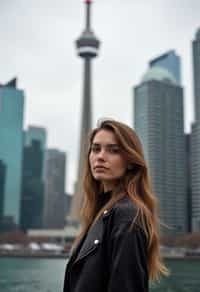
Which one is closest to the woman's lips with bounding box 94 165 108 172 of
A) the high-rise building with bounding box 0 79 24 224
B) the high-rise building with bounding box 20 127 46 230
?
the high-rise building with bounding box 0 79 24 224

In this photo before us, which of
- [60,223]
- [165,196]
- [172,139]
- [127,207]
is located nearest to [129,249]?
[127,207]

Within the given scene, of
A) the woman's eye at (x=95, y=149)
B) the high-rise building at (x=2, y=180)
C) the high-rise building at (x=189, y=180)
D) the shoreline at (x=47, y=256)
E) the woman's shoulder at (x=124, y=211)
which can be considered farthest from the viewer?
the high-rise building at (x=2, y=180)

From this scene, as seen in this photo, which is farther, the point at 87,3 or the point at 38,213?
the point at 38,213

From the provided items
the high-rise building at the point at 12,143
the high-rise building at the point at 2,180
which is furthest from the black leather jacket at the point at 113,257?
the high-rise building at the point at 2,180

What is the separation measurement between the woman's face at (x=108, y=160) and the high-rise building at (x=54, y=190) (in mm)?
126568

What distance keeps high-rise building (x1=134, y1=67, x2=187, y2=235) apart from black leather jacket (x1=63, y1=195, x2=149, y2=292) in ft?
305

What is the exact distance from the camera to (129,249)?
1659mm

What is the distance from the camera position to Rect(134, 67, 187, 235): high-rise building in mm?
98062

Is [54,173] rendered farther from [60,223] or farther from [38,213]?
[38,213]

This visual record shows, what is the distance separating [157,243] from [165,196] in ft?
321

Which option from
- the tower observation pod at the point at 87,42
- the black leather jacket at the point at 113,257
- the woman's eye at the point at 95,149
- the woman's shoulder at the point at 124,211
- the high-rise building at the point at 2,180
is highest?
the tower observation pod at the point at 87,42

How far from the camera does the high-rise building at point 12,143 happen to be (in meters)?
111

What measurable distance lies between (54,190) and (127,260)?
475ft

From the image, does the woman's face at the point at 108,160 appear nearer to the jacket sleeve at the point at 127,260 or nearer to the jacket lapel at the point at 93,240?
the jacket lapel at the point at 93,240
